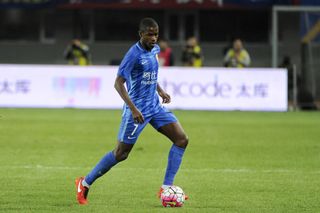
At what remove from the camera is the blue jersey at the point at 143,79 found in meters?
9.98

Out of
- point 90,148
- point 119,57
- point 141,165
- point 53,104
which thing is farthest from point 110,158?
point 119,57

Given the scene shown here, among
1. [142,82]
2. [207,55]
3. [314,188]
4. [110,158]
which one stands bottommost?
[207,55]

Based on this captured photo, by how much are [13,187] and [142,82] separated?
2.50 m

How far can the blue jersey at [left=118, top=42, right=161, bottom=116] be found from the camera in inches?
393

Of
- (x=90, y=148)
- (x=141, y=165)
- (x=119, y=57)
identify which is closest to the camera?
(x=141, y=165)

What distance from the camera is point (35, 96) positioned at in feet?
83.3

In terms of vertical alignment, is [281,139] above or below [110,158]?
below

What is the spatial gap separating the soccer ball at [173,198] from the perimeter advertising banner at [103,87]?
50.6 ft

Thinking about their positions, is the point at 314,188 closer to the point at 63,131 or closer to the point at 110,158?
the point at 110,158

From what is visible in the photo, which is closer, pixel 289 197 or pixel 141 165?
pixel 289 197

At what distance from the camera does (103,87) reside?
25.4m

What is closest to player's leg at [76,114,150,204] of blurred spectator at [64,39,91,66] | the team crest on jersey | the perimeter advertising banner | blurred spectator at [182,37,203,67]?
the team crest on jersey

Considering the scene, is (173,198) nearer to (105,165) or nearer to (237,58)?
(105,165)

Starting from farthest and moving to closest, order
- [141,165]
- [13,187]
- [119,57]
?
[119,57] → [141,165] → [13,187]
